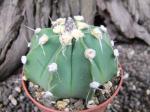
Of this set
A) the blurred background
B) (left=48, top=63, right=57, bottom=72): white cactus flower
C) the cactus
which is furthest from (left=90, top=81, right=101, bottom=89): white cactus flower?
the blurred background

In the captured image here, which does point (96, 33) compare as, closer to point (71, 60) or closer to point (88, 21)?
point (71, 60)

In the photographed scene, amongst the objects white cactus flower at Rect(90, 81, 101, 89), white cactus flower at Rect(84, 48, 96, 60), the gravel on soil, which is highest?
white cactus flower at Rect(84, 48, 96, 60)

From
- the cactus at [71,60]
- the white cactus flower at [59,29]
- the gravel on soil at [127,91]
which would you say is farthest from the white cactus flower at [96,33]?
the gravel on soil at [127,91]

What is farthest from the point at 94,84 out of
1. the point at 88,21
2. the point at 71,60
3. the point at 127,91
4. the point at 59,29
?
the point at 88,21

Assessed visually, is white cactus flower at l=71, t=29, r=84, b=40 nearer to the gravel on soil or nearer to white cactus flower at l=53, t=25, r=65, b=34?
white cactus flower at l=53, t=25, r=65, b=34

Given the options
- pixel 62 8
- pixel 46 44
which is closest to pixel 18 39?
pixel 62 8

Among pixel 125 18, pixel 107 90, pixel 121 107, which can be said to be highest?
pixel 125 18

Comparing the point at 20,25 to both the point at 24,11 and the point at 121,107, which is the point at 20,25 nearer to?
the point at 24,11
